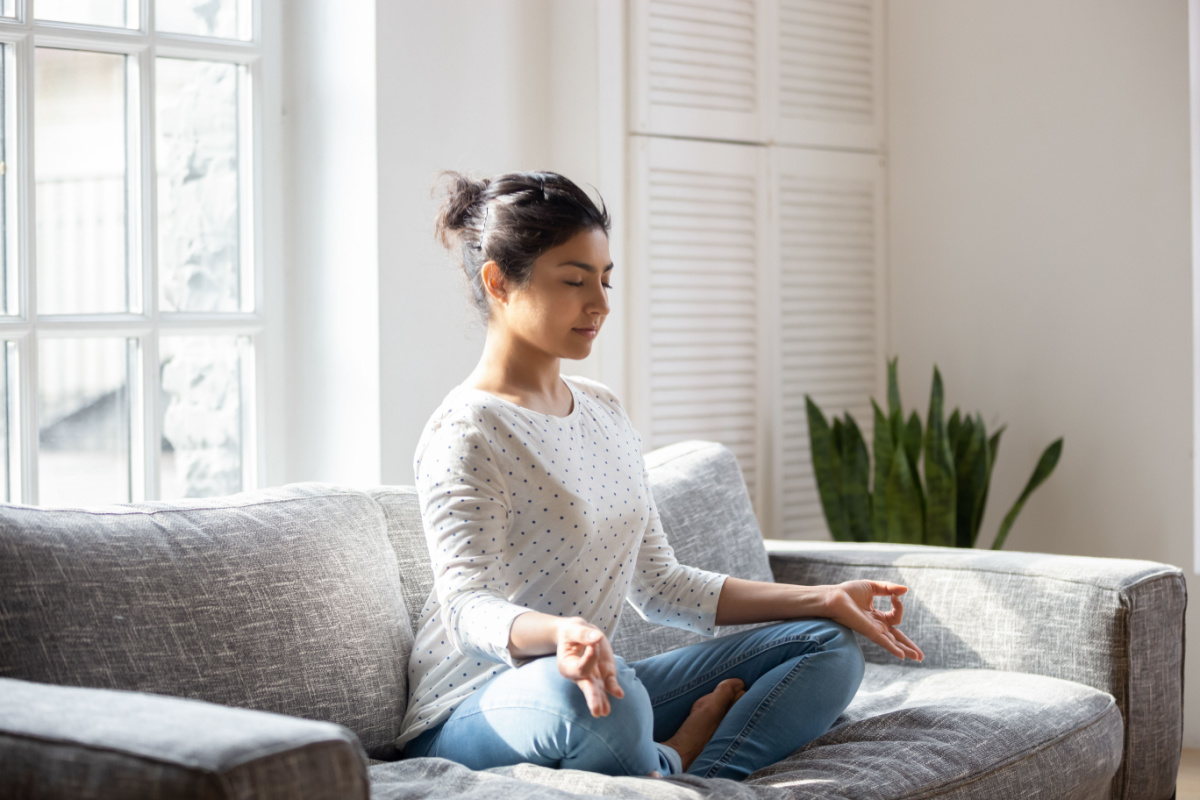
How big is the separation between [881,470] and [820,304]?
0.58m

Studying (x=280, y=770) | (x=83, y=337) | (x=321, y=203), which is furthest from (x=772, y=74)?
(x=280, y=770)

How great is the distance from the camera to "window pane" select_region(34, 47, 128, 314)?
2518 millimetres

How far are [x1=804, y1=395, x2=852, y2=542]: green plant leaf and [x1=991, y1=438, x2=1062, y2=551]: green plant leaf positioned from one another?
0.38 meters

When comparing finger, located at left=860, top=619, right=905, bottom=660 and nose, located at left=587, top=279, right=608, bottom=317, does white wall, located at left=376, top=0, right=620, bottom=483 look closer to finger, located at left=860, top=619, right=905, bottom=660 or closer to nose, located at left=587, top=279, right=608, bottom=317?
Answer: nose, located at left=587, top=279, right=608, bottom=317

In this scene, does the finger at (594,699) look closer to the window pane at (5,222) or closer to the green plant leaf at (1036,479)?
the window pane at (5,222)

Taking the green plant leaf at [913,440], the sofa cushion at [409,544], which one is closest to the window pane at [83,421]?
the sofa cushion at [409,544]

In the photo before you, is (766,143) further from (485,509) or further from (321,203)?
(485,509)

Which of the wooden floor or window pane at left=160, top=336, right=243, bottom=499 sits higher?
window pane at left=160, top=336, right=243, bottom=499

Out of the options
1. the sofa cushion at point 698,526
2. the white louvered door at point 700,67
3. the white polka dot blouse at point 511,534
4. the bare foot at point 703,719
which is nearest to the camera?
the white polka dot blouse at point 511,534

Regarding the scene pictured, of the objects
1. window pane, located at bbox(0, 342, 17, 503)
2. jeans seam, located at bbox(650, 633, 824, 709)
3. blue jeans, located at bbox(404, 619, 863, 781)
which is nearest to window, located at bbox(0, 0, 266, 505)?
window pane, located at bbox(0, 342, 17, 503)

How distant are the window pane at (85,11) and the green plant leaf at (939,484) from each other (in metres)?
2.03

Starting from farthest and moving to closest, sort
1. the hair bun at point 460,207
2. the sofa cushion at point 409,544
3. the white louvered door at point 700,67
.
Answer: the white louvered door at point 700,67 → the sofa cushion at point 409,544 → the hair bun at point 460,207

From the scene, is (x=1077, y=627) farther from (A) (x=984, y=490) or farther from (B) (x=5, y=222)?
(B) (x=5, y=222)

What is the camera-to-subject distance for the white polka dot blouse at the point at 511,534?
1.63 m
